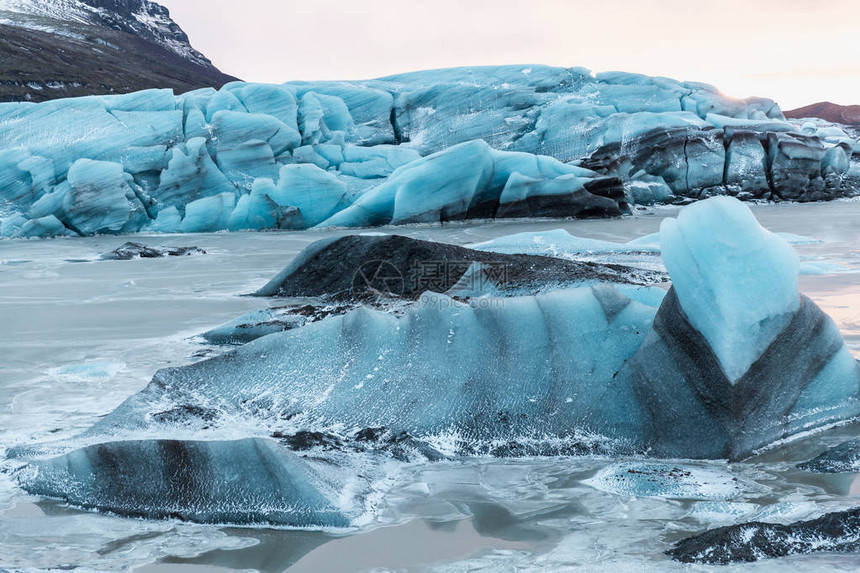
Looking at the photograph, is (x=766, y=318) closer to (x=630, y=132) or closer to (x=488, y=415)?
(x=488, y=415)

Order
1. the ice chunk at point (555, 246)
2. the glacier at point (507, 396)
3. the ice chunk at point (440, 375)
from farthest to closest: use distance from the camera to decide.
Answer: the ice chunk at point (555, 246) < the ice chunk at point (440, 375) < the glacier at point (507, 396)

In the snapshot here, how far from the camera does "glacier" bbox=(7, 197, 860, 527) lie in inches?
103

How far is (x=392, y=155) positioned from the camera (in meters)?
18.5

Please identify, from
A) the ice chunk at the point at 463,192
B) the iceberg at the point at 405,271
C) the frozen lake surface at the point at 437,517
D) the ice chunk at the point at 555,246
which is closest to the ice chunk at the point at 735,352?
the frozen lake surface at the point at 437,517

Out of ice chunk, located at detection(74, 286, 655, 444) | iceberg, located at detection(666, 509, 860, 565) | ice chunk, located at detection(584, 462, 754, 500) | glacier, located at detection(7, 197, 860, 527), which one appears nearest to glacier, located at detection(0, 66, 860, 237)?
ice chunk, located at detection(74, 286, 655, 444)

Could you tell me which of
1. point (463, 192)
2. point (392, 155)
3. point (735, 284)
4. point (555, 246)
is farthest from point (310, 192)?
point (735, 284)

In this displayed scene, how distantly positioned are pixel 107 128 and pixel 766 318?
Answer: 52.7ft

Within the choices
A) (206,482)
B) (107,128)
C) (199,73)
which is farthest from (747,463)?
(199,73)

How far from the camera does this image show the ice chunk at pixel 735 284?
118 inches

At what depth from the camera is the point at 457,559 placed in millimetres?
2191

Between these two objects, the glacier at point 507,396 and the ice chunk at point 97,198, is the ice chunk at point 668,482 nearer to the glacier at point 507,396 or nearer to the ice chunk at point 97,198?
the glacier at point 507,396

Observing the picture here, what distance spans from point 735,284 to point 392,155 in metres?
15.9

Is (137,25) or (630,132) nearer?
(630,132)

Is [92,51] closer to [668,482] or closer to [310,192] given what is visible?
[310,192]
